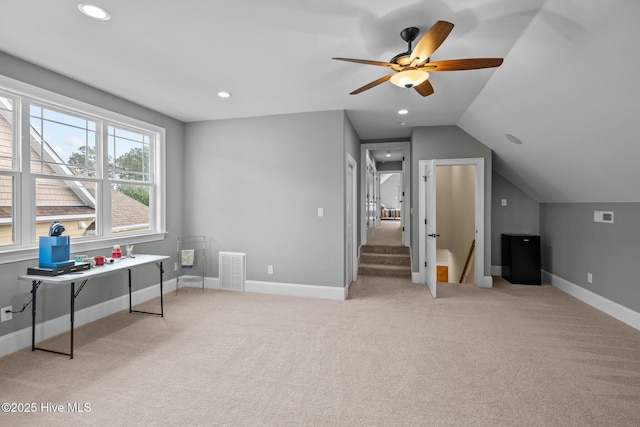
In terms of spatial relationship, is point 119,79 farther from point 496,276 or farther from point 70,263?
point 496,276

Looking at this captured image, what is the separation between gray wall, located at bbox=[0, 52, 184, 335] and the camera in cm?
267

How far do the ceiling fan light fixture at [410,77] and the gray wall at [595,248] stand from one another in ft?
9.41

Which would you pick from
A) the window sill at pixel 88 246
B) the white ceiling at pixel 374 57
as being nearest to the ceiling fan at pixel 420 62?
the white ceiling at pixel 374 57

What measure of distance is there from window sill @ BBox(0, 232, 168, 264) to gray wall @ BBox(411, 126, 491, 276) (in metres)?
4.05

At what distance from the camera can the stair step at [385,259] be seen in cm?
575

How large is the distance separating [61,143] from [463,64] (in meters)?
3.95

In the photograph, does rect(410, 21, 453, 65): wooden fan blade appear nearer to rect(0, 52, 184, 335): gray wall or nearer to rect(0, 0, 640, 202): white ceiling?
rect(0, 0, 640, 202): white ceiling

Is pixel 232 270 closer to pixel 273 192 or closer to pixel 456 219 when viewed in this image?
pixel 273 192

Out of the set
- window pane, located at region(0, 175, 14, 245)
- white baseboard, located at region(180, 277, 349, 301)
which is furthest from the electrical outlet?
white baseboard, located at region(180, 277, 349, 301)

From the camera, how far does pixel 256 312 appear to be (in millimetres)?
3654

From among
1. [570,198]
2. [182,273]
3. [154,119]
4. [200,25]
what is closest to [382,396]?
[200,25]

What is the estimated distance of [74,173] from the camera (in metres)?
3.27

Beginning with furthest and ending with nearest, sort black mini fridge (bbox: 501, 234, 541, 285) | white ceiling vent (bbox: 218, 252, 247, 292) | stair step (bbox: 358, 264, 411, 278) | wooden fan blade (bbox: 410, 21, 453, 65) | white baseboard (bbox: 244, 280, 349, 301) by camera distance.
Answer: stair step (bbox: 358, 264, 411, 278)
black mini fridge (bbox: 501, 234, 541, 285)
white ceiling vent (bbox: 218, 252, 247, 292)
white baseboard (bbox: 244, 280, 349, 301)
wooden fan blade (bbox: 410, 21, 453, 65)

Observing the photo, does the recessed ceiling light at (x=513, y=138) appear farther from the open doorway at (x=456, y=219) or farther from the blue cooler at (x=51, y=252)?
the blue cooler at (x=51, y=252)
